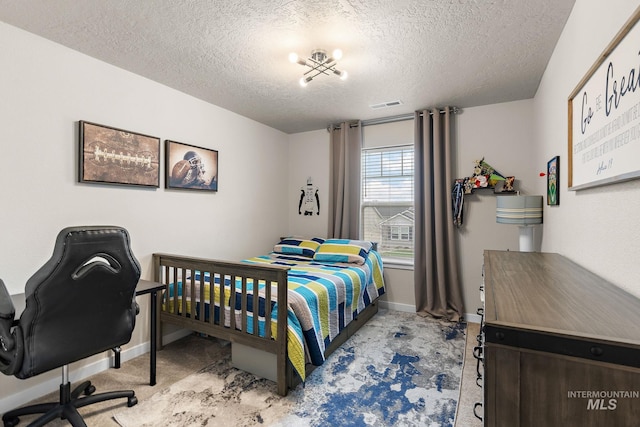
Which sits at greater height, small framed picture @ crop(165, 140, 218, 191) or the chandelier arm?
the chandelier arm

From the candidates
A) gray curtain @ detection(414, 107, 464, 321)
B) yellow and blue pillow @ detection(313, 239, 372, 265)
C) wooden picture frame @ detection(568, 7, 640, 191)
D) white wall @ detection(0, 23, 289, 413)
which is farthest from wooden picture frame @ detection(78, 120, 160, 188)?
wooden picture frame @ detection(568, 7, 640, 191)

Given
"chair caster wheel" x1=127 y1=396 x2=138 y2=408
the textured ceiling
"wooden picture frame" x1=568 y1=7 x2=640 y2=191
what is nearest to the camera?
"wooden picture frame" x1=568 y1=7 x2=640 y2=191

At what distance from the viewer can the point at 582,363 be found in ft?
2.24

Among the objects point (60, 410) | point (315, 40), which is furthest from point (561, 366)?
point (60, 410)

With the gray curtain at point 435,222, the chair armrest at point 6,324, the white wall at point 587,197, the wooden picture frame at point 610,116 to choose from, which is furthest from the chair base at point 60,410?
the gray curtain at point 435,222

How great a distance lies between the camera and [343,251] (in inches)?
138

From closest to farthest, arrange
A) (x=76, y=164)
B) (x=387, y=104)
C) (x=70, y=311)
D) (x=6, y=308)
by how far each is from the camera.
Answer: (x=6, y=308), (x=70, y=311), (x=76, y=164), (x=387, y=104)

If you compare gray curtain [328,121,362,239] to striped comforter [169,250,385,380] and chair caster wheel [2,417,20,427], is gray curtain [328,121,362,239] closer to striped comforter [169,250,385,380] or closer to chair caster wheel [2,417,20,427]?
striped comforter [169,250,385,380]

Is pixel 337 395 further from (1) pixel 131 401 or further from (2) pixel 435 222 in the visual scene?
(2) pixel 435 222

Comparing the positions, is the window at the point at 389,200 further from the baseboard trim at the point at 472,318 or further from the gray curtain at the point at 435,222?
the baseboard trim at the point at 472,318

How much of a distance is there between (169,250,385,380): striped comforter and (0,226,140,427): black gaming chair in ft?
2.66

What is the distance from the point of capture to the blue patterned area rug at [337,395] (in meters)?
1.81

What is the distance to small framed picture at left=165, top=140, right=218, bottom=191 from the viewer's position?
290 centimetres

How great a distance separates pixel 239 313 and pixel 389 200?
2.47 m
